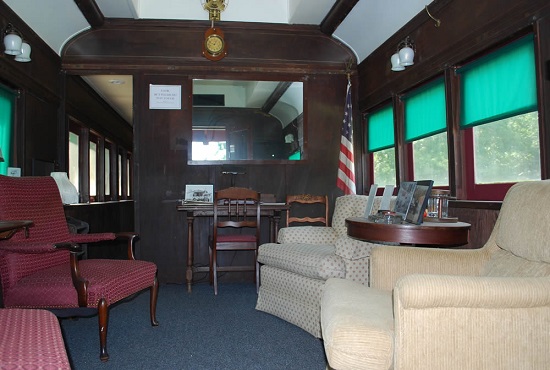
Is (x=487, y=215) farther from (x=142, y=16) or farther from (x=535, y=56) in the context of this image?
(x=142, y=16)

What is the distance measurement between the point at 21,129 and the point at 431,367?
12.4 ft

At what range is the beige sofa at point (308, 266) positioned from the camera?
115 inches

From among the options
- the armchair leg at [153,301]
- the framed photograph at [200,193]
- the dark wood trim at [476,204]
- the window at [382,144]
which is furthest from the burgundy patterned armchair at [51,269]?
the window at [382,144]

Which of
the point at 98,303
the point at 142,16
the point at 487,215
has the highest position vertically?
the point at 142,16

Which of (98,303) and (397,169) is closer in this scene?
(98,303)

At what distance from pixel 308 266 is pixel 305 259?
71 millimetres

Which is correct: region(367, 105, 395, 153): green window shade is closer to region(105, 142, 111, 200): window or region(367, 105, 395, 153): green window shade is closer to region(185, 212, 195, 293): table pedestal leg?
region(185, 212, 195, 293): table pedestal leg

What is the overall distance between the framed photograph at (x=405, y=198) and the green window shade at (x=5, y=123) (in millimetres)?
3119

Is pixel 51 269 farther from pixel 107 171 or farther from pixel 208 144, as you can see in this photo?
pixel 107 171

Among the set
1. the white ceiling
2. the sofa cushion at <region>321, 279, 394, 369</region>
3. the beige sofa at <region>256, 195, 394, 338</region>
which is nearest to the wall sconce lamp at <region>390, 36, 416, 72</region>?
the white ceiling

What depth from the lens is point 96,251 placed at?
528cm

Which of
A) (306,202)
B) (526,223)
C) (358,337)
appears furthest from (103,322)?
(306,202)

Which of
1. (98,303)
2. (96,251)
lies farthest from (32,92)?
(98,303)

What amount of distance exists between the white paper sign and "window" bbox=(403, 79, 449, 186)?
2419 mm
